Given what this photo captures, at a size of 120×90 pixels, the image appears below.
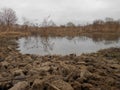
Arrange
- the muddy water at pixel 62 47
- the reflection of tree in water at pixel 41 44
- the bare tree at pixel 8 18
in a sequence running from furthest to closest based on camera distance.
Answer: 1. the bare tree at pixel 8 18
2. the reflection of tree in water at pixel 41 44
3. the muddy water at pixel 62 47

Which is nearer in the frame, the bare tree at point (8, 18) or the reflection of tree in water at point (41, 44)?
the reflection of tree in water at point (41, 44)

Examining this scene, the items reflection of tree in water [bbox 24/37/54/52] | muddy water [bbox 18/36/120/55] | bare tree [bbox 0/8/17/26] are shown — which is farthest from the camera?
bare tree [bbox 0/8/17/26]

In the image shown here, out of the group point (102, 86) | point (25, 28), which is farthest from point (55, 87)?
point (25, 28)

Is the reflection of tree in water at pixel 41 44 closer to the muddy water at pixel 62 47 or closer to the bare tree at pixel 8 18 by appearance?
the muddy water at pixel 62 47

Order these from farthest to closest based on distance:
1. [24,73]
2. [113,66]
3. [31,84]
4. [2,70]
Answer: [113,66] → [2,70] → [24,73] → [31,84]

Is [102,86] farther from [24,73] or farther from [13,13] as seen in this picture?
[13,13]

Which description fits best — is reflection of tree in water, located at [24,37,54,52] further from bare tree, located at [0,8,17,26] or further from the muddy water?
bare tree, located at [0,8,17,26]

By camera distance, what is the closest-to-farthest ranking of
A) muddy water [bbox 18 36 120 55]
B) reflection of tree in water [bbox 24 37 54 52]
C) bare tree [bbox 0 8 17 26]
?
muddy water [bbox 18 36 120 55] → reflection of tree in water [bbox 24 37 54 52] → bare tree [bbox 0 8 17 26]

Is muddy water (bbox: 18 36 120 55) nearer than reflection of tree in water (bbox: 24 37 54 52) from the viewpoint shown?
Yes

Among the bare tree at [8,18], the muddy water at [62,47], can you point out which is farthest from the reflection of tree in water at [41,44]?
the bare tree at [8,18]

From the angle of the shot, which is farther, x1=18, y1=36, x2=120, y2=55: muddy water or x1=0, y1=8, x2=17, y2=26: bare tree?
x1=0, y1=8, x2=17, y2=26: bare tree

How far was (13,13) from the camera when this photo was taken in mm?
60125

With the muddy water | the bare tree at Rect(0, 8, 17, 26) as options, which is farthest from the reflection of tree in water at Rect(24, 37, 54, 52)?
the bare tree at Rect(0, 8, 17, 26)

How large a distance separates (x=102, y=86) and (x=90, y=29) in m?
49.8
